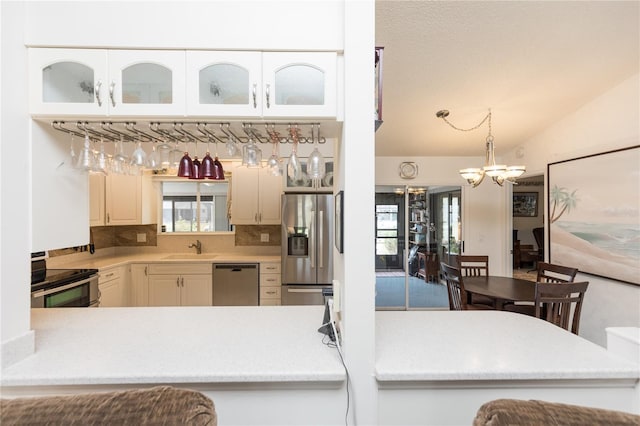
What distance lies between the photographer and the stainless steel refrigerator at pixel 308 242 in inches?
131

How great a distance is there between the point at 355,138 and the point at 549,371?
3.87ft

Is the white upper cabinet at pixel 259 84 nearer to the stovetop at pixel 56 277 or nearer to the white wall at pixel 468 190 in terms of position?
the stovetop at pixel 56 277

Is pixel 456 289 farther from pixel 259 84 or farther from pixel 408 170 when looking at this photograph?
pixel 259 84

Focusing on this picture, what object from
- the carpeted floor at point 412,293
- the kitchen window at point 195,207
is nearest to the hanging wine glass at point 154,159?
the kitchen window at point 195,207

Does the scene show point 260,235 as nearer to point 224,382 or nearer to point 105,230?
point 105,230

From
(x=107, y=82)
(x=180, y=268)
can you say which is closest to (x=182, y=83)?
(x=107, y=82)

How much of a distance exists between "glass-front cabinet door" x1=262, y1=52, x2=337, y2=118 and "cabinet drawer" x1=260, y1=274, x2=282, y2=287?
8.96ft

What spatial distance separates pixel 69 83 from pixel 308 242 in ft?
8.16

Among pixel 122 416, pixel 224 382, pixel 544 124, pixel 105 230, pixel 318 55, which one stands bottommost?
pixel 224 382

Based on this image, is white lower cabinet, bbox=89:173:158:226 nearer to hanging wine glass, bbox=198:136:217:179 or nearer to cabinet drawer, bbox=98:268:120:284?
cabinet drawer, bbox=98:268:120:284

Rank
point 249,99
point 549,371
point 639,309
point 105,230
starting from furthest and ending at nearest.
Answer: point 105,230
point 639,309
point 249,99
point 549,371

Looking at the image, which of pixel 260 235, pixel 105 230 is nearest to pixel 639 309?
pixel 260 235

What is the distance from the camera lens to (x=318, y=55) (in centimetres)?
124

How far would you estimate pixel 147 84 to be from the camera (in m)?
1.24
